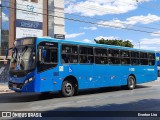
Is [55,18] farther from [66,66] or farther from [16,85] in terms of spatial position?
[16,85]

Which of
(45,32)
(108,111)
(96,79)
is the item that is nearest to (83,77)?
(96,79)

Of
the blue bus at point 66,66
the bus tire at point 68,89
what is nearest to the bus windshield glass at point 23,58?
the blue bus at point 66,66

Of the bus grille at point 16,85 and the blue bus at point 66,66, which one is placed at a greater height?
the blue bus at point 66,66

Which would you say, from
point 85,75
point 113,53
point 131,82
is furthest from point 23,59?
point 131,82

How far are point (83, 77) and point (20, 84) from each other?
4140 millimetres

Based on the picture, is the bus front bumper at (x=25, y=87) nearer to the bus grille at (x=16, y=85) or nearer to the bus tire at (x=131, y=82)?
the bus grille at (x=16, y=85)

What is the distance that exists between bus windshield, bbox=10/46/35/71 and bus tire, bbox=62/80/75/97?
2.47m

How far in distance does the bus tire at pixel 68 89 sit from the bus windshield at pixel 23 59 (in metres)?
2.47

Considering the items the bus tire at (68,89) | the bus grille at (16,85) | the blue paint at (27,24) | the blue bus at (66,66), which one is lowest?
the bus tire at (68,89)

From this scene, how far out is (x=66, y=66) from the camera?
17.1m

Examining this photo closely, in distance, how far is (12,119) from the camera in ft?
32.7

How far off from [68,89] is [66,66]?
4.14ft

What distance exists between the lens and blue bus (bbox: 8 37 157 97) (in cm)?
1536

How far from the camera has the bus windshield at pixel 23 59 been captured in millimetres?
15344
